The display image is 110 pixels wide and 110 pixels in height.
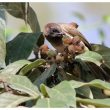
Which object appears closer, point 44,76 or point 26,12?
point 44,76

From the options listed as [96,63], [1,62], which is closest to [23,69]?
[1,62]

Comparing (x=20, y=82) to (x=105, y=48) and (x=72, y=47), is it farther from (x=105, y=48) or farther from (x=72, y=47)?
(x=105, y=48)

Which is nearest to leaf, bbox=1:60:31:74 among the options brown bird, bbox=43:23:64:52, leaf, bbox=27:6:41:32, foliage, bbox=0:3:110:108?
foliage, bbox=0:3:110:108

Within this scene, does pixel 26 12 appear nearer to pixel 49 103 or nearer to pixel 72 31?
pixel 72 31

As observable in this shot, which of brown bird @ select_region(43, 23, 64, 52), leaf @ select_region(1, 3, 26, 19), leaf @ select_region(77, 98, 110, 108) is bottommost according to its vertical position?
leaf @ select_region(77, 98, 110, 108)

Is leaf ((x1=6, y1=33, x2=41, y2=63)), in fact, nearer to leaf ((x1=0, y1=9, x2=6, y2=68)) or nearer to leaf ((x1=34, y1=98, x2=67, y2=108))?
leaf ((x1=0, y1=9, x2=6, y2=68))

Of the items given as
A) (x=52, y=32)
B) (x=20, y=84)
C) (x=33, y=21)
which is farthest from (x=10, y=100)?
(x=33, y=21)
